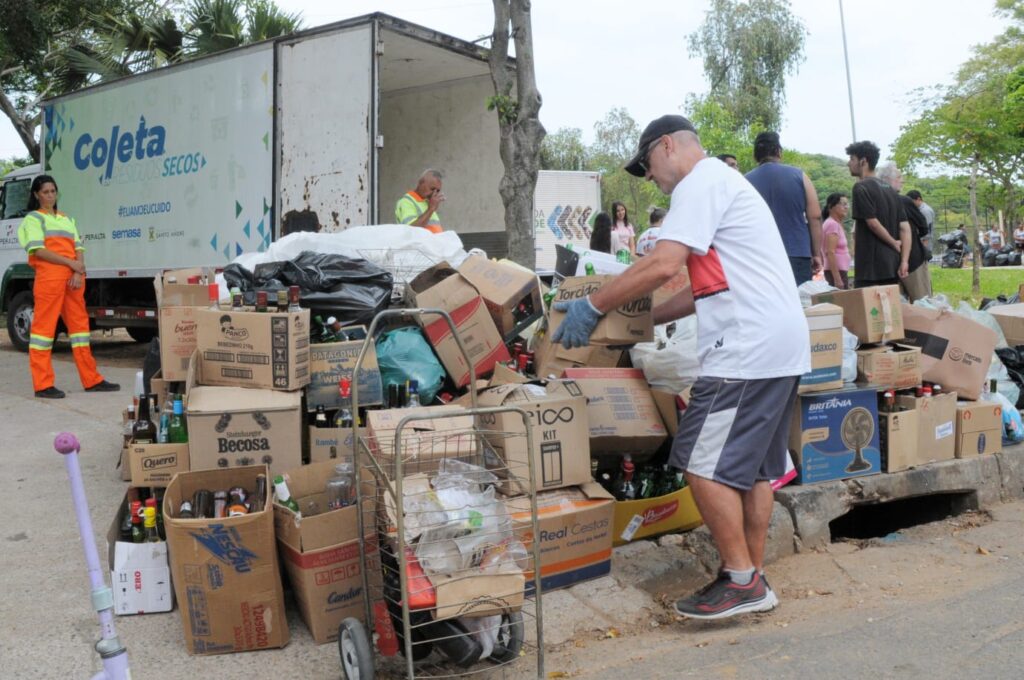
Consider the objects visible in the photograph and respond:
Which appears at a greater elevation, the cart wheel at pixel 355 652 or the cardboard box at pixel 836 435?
the cardboard box at pixel 836 435

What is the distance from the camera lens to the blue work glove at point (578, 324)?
370 centimetres

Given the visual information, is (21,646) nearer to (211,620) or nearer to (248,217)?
(211,620)

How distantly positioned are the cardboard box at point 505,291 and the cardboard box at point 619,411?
30.7 inches

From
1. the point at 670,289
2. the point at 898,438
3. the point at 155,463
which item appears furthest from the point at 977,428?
the point at 155,463

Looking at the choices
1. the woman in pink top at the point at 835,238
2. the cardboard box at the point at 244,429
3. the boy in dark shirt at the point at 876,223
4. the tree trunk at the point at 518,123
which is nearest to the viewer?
the cardboard box at the point at 244,429

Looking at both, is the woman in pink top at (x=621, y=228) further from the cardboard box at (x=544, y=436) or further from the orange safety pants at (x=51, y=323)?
the cardboard box at (x=544, y=436)

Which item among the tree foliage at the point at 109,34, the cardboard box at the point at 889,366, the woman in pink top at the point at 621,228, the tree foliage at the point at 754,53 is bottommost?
the cardboard box at the point at 889,366

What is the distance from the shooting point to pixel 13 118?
749 inches

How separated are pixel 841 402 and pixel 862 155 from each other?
9.88 ft

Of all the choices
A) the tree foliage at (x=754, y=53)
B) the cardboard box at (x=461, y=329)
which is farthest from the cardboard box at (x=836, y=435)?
the tree foliage at (x=754, y=53)

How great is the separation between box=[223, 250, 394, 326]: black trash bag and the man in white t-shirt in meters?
1.88

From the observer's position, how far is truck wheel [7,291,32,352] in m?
11.1

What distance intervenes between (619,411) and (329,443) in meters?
1.39

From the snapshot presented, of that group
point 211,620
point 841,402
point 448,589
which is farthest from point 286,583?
point 841,402
